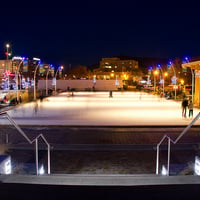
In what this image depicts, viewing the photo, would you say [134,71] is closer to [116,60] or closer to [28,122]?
[116,60]

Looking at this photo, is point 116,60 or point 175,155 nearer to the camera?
point 175,155
